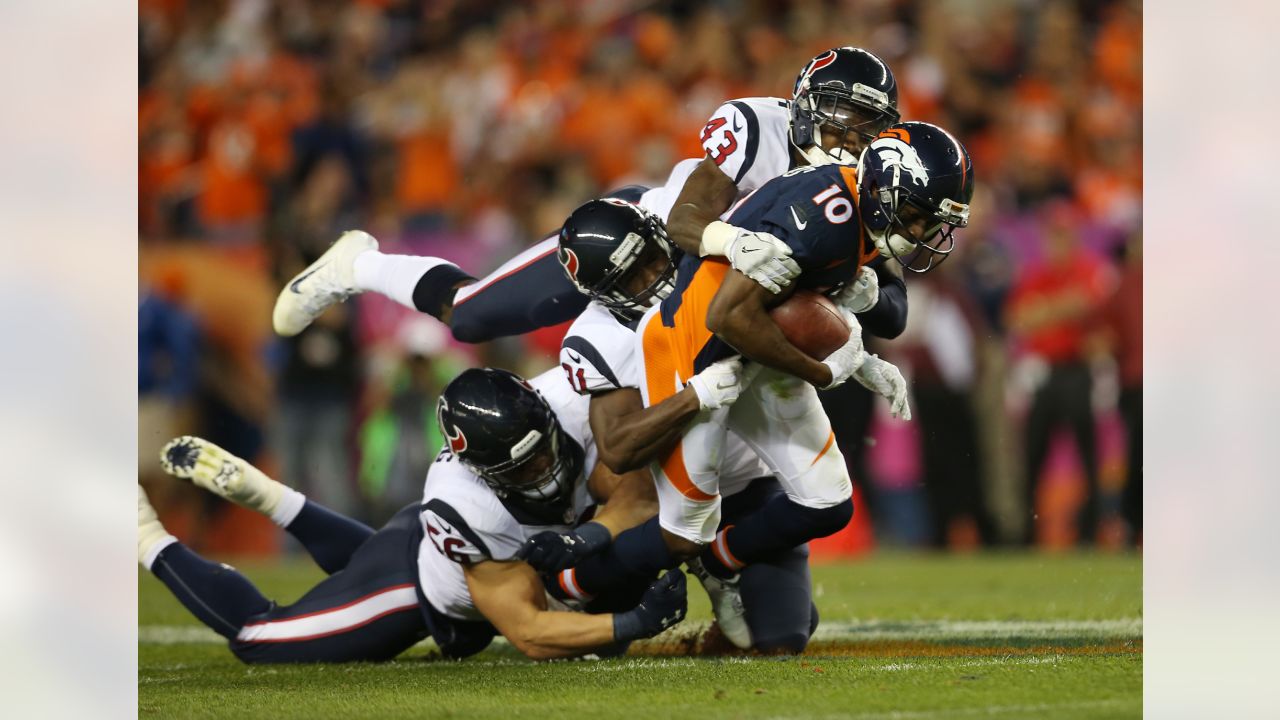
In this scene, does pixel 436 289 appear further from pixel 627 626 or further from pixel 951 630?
pixel 951 630

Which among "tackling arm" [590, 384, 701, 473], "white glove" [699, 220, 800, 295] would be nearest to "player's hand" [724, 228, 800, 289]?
"white glove" [699, 220, 800, 295]

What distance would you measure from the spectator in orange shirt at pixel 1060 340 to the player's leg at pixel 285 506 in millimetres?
4271

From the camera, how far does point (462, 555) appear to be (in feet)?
12.7

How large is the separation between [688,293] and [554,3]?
610 cm

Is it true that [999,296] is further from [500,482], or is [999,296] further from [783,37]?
[500,482]

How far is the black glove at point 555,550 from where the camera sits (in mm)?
3725

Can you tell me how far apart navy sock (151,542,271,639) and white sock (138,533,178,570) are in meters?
0.02

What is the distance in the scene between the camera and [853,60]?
158 inches

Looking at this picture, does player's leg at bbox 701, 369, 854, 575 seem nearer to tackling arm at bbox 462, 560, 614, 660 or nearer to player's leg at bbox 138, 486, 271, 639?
tackling arm at bbox 462, 560, 614, 660

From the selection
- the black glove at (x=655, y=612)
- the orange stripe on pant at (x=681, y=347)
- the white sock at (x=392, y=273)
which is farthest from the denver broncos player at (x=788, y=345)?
the white sock at (x=392, y=273)

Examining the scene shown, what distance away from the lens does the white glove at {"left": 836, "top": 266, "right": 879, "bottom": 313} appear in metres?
3.86

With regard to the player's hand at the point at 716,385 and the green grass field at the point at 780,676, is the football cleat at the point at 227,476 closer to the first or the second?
the green grass field at the point at 780,676

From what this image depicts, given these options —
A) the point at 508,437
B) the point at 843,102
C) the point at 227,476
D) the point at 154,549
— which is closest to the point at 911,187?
the point at 843,102
